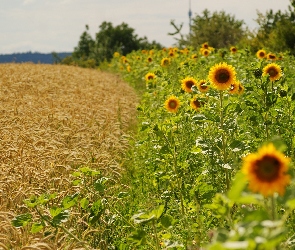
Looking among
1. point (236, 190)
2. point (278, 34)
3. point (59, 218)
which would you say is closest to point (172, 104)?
point (59, 218)

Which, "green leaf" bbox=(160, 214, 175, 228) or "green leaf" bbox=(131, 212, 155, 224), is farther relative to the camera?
"green leaf" bbox=(160, 214, 175, 228)

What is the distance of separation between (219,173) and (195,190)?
160 cm

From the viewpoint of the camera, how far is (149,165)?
6.53m

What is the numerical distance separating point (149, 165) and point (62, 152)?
4.50ft

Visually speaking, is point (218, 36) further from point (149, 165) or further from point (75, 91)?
point (149, 165)

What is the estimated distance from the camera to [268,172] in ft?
6.33

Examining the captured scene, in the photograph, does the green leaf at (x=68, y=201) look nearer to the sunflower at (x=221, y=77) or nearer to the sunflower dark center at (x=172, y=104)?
the sunflower at (x=221, y=77)

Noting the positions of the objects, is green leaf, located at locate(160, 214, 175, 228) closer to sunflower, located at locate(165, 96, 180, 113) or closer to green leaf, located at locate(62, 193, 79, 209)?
green leaf, located at locate(62, 193, 79, 209)

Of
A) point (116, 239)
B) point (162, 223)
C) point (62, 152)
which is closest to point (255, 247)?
point (162, 223)

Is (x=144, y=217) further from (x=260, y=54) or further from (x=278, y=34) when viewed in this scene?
(x=278, y=34)

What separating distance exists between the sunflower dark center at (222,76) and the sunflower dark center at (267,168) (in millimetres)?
2959

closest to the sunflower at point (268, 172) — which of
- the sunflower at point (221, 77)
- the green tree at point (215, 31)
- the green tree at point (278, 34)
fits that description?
the sunflower at point (221, 77)

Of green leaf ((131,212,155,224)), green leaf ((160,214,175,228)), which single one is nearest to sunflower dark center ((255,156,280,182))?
green leaf ((131,212,155,224))

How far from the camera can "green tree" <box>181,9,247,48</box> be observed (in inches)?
1183
